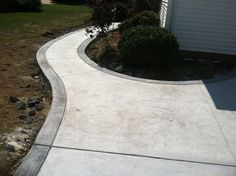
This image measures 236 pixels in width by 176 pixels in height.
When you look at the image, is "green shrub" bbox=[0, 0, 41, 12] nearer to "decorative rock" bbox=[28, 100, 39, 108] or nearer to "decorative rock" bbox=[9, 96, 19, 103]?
"decorative rock" bbox=[9, 96, 19, 103]

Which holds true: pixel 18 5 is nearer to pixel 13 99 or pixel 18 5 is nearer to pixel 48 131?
pixel 13 99

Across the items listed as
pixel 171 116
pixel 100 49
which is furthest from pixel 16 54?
pixel 171 116

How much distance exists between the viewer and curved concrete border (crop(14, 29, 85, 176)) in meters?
3.63

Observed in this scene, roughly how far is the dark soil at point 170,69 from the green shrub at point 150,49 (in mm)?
180

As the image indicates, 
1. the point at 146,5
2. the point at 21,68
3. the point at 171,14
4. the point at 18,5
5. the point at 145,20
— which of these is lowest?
the point at 21,68

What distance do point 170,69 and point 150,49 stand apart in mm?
759

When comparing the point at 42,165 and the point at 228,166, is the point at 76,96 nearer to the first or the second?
the point at 42,165

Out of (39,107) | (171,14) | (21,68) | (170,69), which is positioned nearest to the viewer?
(39,107)

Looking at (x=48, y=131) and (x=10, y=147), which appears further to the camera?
(x=48, y=131)

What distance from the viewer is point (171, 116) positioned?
510 cm

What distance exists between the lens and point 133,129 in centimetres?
463

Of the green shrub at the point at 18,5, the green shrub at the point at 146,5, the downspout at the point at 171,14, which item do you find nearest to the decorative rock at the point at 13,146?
the downspout at the point at 171,14

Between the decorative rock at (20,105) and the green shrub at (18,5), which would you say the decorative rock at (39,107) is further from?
the green shrub at (18,5)

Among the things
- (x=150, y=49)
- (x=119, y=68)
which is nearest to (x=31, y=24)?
(x=119, y=68)
